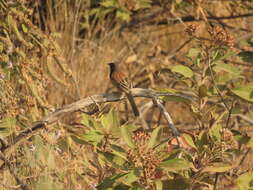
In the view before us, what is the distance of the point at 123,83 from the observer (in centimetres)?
219

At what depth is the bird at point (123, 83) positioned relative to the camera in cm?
200

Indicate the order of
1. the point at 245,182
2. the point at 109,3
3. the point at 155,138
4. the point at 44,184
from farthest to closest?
1. the point at 109,3
2. the point at 44,184
3. the point at 245,182
4. the point at 155,138

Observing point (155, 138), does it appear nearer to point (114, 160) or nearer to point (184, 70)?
point (114, 160)

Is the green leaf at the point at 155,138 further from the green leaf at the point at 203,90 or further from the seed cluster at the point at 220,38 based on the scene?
the seed cluster at the point at 220,38

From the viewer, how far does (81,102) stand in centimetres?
181

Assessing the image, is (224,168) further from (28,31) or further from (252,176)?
(28,31)

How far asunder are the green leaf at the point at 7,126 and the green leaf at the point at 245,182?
0.83 metres

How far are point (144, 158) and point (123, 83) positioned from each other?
0.74 metres

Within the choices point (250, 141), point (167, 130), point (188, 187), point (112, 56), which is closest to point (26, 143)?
point (167, 130)

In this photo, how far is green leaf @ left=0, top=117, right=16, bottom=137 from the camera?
1.89 meters

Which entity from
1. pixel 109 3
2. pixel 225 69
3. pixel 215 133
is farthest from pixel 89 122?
pixel 109 3

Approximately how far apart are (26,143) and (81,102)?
13.9 inches

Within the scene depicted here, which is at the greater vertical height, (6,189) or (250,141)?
(250,141)

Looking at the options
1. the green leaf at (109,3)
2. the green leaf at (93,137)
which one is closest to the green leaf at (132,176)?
the green leaf at (93,137)
